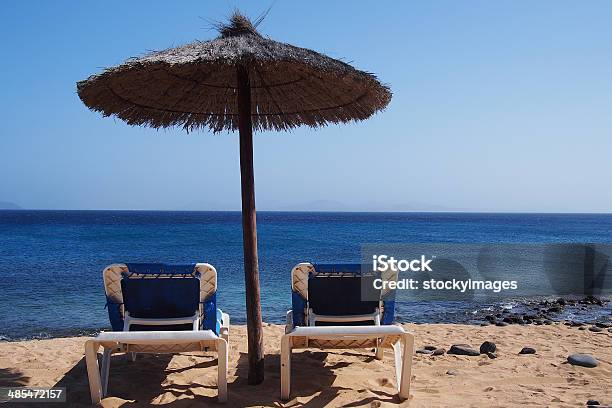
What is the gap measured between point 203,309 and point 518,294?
1202 cm

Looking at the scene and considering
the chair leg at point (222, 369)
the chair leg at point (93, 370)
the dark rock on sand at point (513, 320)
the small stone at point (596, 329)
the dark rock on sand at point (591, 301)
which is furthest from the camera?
the dark rock on sand at point (591, 301)

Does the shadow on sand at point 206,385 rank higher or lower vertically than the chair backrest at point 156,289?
lower

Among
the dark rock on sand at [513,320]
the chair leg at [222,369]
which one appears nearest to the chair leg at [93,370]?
the chair leg at [222,369]

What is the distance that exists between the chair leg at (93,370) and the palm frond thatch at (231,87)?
2.00 m

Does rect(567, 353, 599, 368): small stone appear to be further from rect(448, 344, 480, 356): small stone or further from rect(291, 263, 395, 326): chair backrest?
rect(291, 263, 395, 326): chair backrest

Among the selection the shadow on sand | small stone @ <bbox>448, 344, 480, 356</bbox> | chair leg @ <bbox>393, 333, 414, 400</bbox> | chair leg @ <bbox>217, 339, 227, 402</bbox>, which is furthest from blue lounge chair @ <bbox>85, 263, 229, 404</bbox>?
small stone @ <bbox>448, 344, 480, 356</bbox>

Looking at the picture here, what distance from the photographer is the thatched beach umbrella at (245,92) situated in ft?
13.2

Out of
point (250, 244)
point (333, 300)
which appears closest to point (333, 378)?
point (333, 300)

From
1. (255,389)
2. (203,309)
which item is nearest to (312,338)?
(255,389)

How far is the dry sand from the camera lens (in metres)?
4.23

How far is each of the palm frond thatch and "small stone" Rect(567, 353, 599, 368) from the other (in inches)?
125

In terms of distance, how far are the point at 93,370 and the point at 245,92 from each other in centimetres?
249

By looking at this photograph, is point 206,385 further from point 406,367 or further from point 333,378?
point 406,367

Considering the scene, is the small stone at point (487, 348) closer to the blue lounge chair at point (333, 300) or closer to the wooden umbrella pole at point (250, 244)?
the blue lounge chair at point (333, 300)
